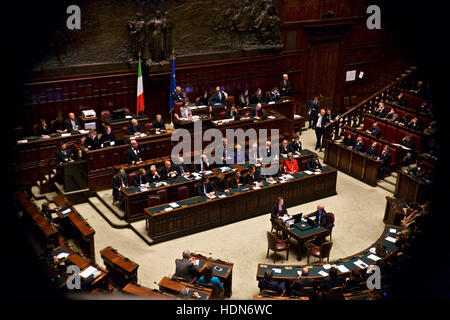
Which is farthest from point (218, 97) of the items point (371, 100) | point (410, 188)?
point (410, 188)

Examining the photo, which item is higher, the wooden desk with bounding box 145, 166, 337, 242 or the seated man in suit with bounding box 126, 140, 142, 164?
the seated man in suit with bounding box 126, 140, 142, 164

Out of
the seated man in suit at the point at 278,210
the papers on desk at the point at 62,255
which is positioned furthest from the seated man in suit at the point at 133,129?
the papers on desk at the point at 62,255

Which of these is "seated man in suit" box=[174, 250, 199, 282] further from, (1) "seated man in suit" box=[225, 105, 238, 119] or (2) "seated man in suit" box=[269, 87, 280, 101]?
(2) "seated man in suit" box=[269, 87, 280, 101]

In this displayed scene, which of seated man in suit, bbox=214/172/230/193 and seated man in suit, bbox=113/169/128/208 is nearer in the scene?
seated man in suit, bbox=113/169/128/208

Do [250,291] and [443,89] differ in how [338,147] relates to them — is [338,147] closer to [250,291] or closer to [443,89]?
[250,291]

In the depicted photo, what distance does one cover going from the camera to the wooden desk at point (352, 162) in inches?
652

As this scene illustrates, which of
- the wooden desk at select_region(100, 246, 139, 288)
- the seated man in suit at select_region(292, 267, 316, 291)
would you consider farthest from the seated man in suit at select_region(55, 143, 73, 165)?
the seated man in suit at select_region(292, 267, 316, 291)

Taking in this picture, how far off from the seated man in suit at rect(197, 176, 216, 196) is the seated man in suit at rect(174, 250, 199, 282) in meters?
3.46

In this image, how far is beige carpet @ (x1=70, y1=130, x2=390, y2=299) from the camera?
40.3 ft

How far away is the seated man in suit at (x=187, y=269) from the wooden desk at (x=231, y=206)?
2467mm

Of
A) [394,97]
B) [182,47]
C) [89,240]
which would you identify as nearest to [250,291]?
[89,240]

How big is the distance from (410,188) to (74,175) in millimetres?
9422

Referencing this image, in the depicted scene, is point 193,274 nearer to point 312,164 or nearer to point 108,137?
point 312,164

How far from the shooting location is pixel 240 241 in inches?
536
